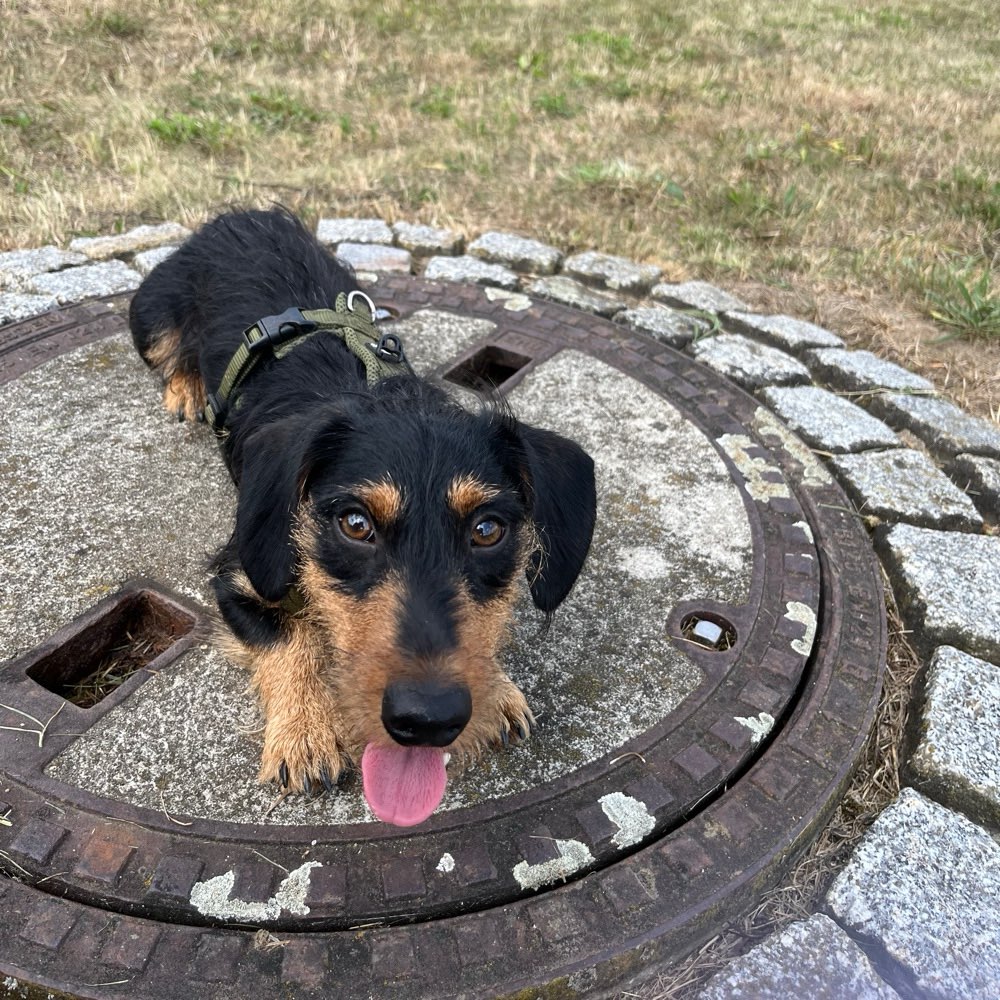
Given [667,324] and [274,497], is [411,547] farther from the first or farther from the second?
[667,324]

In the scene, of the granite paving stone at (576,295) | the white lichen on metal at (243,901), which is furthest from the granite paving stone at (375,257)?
the white lichen on metal at (243,901)

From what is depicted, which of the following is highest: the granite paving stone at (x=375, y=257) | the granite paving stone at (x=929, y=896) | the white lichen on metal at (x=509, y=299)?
the granite paving stone at (x=375, y=257)

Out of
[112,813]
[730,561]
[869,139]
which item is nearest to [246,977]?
[112,813]

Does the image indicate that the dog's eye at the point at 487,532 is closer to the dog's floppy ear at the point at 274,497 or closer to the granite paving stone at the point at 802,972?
the dog's floppy ear at the point at 274,497

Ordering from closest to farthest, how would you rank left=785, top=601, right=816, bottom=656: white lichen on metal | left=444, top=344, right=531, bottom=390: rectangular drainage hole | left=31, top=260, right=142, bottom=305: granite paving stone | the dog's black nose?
the dog's black nose < left=785, top=601, right=816, bottom=656: white lichen on metal < left=444, top=344, right=531, bottom=390: rectangular drainage hole < left=31, top=260, right=142, bottom=305: granite paving stone

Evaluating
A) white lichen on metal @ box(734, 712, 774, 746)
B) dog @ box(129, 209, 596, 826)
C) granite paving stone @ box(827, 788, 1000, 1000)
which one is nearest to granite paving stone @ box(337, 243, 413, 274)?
dog @ box(129, 209, 596, 826)

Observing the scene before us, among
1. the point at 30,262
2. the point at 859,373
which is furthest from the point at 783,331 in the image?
the point at 30,262

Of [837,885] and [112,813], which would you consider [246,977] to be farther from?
[837,885]

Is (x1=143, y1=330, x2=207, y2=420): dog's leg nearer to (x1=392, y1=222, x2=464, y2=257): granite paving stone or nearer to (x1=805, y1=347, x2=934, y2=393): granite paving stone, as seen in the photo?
(x1=392, y1=222, x2=464, y2=257): granite paving stone
